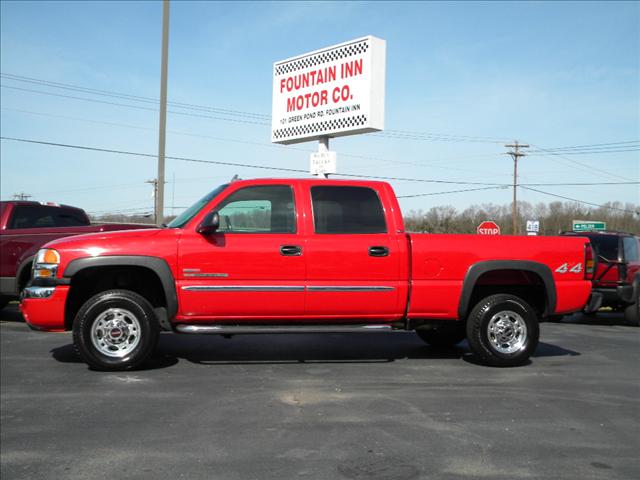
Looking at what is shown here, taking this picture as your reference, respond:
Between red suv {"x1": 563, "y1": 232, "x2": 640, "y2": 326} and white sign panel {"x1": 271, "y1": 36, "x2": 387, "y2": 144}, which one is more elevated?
white sign panel {"x1": 271, "y1": 36, "x2": 387, "y2": 144}

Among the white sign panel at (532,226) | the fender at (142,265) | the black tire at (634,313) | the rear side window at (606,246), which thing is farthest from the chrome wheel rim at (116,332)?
the white sign panel at (532,226)

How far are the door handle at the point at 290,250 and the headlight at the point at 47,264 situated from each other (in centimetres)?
225

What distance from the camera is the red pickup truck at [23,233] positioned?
30.8 ft

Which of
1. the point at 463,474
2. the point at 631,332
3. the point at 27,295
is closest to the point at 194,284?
the point at 27,295

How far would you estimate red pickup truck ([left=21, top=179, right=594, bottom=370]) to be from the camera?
6.42 metres

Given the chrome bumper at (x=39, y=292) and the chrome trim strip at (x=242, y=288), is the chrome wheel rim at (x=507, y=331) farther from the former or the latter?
the chrome bumper at (x=39, y=292)

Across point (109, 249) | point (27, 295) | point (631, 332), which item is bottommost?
point (631, 332)

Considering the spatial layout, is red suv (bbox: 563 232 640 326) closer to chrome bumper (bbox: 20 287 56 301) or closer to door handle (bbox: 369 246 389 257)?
door handle (bbox: 369 246 389 257)

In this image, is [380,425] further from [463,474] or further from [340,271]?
[340,271]

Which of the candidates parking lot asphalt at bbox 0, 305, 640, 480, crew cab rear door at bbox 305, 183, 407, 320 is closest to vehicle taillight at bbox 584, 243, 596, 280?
parking lot asphalt at bbox 0, 305, 640, 480

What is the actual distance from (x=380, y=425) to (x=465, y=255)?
2.73 m

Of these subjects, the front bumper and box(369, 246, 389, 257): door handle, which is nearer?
the front bumper

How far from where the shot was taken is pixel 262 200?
6.88 metres

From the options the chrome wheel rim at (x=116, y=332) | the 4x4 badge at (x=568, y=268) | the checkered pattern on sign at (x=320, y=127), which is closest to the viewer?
the chrome wheel rim at (x=116, y=332)
